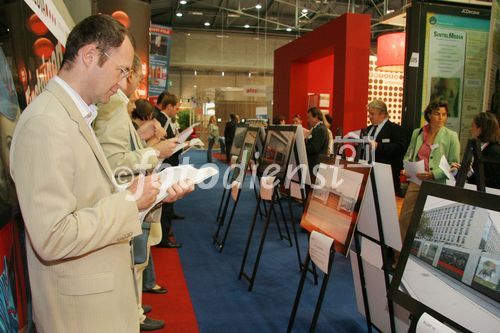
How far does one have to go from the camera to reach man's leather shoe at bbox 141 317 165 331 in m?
2.73

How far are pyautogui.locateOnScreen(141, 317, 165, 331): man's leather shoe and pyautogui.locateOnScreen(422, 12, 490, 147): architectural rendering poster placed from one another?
10.8 feet

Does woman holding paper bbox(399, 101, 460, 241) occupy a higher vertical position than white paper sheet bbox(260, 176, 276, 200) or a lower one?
higher

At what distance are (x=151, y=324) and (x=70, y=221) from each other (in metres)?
1.96

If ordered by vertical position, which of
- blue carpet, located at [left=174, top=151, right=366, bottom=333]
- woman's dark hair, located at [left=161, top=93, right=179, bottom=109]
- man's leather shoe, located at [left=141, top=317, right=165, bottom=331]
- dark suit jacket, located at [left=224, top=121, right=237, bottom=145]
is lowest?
blue carpet, located at [left=174, top=151, right=366, bottom=333]

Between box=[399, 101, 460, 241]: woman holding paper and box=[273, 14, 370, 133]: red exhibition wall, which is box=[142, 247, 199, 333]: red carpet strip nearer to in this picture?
box=[399, 101, 460, 241]: woman holding paper

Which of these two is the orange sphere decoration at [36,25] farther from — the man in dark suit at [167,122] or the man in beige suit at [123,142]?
the man in dark suit at [167,122]

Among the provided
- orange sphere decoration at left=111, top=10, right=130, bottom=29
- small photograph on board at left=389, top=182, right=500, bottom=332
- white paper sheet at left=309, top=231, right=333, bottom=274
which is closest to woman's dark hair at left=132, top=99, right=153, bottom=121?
white paper sheet at left=309, top=231, right=333, bottom=274

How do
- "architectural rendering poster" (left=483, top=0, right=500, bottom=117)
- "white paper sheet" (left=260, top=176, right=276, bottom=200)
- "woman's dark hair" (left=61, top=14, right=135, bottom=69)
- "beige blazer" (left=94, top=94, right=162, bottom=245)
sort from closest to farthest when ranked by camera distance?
1. "woman's dark hair" (left=61, top=14, right=135, bottom=69)
2. "beige blazer" (left=94, top=94, right=162, bottom=245)
3. "white paper sheet" (left=260, top=176, right=276, bottom=200)
4. "architectural rendering poster" (left=483, top=0, right=500, bottom=117)

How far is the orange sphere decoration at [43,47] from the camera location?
176 centimetres

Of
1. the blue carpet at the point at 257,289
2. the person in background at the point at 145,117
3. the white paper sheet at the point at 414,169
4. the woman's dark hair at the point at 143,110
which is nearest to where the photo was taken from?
the blue carpet at the point at 257,289

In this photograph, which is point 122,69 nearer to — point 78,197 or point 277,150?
point 78,197

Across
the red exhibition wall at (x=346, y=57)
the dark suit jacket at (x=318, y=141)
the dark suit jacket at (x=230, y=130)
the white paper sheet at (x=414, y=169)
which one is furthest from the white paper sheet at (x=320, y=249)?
the dark suit jacket at (x=230, y=130)

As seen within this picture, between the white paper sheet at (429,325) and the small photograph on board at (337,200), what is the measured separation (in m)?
0.70

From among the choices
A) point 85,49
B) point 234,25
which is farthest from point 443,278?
point 234,25
